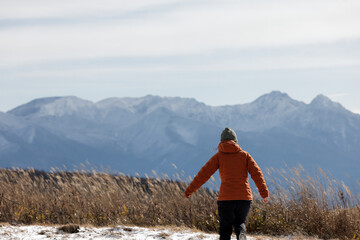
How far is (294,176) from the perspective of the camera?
379 inches

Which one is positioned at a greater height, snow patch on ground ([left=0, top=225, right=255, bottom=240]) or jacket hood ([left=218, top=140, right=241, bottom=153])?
jacket hood ([left=218, top=140, right=241, bottom=153])

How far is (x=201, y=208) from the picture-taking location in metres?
→ 9.48

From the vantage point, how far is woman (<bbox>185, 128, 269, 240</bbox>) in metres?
6.45

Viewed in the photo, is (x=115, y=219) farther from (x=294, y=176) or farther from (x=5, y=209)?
(x=294, y=176)

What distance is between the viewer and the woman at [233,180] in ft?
21.2

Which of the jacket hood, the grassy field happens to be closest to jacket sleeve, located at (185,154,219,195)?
the jacket hood

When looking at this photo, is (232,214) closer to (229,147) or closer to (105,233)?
(229,147)

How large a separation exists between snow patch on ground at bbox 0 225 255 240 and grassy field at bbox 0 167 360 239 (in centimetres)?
95

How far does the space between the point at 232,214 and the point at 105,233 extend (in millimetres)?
2566

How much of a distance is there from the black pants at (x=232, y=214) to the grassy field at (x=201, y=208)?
235cm

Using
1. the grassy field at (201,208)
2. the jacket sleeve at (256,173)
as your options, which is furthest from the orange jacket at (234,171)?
the grassy field at (201,208)

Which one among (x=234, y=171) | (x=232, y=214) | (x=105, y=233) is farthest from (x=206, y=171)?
(x=105, y=233)

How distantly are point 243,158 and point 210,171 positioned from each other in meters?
0.51

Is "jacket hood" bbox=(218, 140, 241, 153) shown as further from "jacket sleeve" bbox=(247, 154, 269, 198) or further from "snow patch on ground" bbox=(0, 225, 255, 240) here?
"snow patch on ground" bbox=(0, 225, 255, 240)
